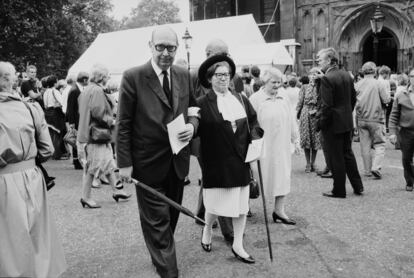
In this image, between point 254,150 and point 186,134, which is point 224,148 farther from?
point 186,134

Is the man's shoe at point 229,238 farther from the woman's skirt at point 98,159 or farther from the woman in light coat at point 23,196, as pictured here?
the woman's skirt at point 98,159

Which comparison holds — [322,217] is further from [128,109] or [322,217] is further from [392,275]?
[128,109]

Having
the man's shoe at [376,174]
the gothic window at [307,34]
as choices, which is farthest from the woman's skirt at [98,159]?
the gothic window at [307,34]

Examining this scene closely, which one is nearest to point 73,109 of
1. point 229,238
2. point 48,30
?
point 229,238

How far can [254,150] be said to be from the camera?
464cm

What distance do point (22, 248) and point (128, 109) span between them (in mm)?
1395

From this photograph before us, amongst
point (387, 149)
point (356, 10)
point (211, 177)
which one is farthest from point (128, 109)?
point (356, 10)

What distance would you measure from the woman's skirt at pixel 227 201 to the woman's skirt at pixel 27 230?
1.52m

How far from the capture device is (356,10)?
23.1 m

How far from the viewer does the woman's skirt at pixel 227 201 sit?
4523mm

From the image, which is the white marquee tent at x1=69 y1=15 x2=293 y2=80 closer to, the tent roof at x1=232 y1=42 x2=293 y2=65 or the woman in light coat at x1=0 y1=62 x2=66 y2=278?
the tent roof at x1=232 y1=42 x2=293 y2=65

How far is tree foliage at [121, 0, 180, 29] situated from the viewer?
74.2 m

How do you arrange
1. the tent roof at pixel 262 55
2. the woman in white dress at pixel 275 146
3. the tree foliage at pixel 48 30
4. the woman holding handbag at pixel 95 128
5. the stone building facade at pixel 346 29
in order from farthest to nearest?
A: the tree foliage at pixel 48 30, the stone building facade at pixel 346 29, the tent roof at pixel 262 55, the woman holding handbag at pixel 95 128, the woman in white dress at pixel 275 146

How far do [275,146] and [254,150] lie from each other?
1.23 meters
